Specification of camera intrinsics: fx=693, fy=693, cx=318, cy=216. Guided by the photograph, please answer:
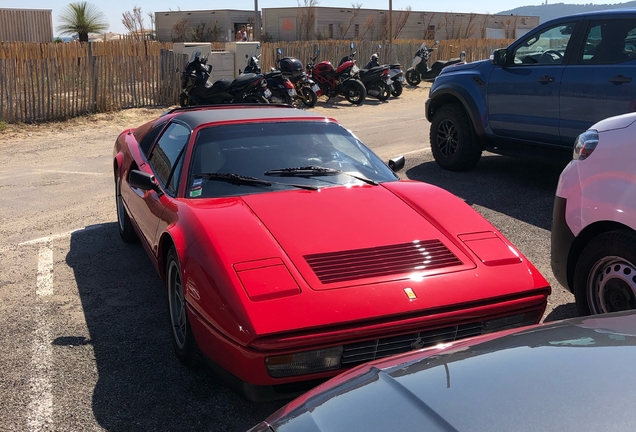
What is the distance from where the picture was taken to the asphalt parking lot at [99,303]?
351 centimetres

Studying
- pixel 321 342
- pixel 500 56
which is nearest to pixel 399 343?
pixel 321 342

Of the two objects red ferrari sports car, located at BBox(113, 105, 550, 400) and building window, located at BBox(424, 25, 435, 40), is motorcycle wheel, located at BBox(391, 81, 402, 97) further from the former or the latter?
building window, located at BBox(424, 25, 435, 40)

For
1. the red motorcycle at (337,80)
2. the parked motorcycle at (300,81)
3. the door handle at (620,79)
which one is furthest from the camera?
the red motorcycle at (337,80)

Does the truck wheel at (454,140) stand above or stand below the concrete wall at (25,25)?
below

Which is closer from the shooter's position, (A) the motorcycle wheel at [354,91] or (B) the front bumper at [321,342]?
(B) the front bumper at [321,342]

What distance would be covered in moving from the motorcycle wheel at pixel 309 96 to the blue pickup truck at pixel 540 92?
8068 millimetres

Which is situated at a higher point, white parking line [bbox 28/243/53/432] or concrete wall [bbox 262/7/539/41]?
concrete wall [bbox 262/7/539/41]

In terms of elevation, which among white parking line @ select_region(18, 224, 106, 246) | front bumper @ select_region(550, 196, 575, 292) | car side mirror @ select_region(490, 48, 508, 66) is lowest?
white parking line @ select_region(18, 224, 106, 246)

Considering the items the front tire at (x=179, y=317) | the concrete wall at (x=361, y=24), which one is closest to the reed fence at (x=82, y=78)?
the front tire at (x=179, y=317)

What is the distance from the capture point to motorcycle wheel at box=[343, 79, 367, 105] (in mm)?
18047

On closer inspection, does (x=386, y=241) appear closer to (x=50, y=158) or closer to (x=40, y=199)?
(x=40, y=199)

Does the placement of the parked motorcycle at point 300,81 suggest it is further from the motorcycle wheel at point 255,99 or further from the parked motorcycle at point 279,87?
the motorcycle wheel at point 255,99

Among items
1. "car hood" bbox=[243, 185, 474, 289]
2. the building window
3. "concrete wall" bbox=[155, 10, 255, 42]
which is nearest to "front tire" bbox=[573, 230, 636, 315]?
"car hood" bbox=[243, 185, 474, 289]

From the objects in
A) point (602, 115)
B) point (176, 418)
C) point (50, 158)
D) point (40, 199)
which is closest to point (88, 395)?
point (176, 418)
